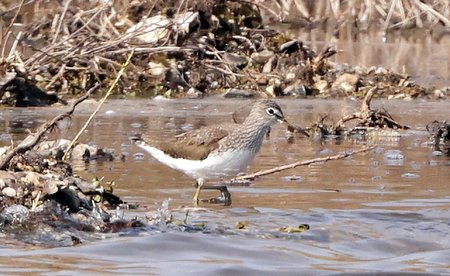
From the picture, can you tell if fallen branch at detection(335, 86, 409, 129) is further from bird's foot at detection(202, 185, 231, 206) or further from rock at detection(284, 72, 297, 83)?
bird's foot at detection(202, 185, 231, 206)

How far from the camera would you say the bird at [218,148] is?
8.29m

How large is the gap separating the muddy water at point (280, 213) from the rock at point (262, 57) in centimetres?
325

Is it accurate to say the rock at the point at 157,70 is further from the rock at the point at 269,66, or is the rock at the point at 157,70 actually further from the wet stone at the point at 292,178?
the wet stone at the point at 292,178

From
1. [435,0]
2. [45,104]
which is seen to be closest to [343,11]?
[435,0]

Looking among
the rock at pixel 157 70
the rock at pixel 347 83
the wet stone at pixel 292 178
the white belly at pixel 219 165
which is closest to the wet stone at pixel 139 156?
the wet stone at pixel 292 178

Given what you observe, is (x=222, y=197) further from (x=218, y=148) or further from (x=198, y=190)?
(x=218, y=148)

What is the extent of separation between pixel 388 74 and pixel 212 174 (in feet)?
26.8

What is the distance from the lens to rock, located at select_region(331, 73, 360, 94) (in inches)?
607

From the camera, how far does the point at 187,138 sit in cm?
871

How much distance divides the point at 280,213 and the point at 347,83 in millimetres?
8204

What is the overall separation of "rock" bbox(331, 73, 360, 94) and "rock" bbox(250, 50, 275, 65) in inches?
42.2

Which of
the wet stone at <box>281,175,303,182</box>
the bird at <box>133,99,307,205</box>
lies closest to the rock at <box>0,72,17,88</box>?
the bird at <box>133,99,307,205</box>

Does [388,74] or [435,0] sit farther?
[435,0]

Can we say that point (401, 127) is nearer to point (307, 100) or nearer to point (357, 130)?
point (357, 130)
